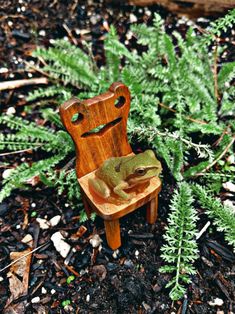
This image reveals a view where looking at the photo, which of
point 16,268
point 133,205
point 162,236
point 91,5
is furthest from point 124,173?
point 91,5

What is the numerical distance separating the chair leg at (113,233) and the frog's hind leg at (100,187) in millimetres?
152

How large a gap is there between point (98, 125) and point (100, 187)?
284mm

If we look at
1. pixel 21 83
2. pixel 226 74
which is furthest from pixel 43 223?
pixel 226 74

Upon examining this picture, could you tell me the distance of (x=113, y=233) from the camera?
186 cm

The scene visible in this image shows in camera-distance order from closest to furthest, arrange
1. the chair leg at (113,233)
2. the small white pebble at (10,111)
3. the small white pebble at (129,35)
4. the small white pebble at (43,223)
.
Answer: the chair leg at (113,233)
the small white pebble at (43,223)
the small white pebble at (10,111)
the small white pebble at (129,35)

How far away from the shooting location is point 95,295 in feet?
6.20

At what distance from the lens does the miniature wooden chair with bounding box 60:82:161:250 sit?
1611mm

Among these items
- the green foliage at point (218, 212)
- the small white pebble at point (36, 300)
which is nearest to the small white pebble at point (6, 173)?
the small white pebble at point (36, 300)

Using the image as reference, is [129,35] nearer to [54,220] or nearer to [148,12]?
[148,12]

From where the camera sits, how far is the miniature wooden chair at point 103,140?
63.4 inches

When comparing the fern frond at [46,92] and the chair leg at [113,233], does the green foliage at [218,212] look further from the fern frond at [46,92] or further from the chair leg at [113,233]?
the fern frond at [46,92]

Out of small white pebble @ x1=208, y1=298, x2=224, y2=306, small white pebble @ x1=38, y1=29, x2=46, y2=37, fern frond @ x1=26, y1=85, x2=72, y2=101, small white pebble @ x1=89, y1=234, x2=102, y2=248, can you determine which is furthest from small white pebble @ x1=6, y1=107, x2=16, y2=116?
small white pebble @ x1=208, y1=298, x2=224, y2=306

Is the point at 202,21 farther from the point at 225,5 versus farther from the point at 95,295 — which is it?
the point at 95,295

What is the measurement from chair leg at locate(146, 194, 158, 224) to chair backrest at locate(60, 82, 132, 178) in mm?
288
